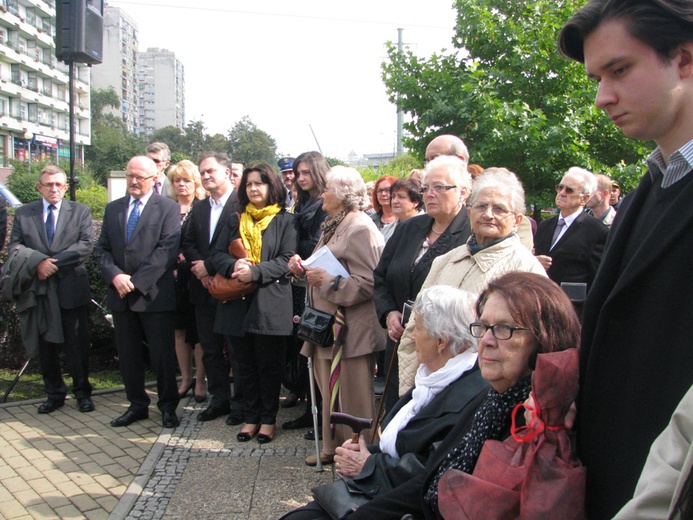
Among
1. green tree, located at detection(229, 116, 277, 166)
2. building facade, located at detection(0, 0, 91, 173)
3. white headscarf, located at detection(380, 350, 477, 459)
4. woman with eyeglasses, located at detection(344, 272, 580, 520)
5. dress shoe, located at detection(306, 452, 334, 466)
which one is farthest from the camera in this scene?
green tree, located at detection(229, 116, 277, 166)

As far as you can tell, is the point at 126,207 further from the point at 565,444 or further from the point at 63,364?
the point at 565,444

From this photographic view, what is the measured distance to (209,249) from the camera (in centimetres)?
546

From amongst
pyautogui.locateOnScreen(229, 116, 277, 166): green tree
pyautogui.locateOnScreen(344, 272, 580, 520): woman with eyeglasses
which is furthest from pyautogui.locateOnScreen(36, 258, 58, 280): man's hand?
pyautogui.locateOnScreen(229, 116, 277, 166): green tree

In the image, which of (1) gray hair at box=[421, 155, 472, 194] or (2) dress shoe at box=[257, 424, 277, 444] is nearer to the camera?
(1) gray hair at box=[421, 155, 472, 194]

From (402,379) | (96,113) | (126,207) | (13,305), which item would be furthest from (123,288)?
(96,113)

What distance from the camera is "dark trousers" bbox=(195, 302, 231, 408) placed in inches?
220

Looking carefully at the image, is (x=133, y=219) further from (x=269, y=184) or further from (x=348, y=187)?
(x=348, y=187)

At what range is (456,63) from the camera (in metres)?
12.7

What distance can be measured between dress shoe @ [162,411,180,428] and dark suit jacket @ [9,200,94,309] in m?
1.35

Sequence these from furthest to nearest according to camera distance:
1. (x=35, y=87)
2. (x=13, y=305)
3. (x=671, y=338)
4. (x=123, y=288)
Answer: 1. (x=35, y=87)
2. (x=13, y=305)
3. (x=123, y=288)
4. (x=671, y=338)

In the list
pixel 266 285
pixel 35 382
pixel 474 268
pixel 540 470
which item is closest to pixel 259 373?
pixel 266 285

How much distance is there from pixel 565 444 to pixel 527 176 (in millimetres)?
10497

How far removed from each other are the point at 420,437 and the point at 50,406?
4.27m

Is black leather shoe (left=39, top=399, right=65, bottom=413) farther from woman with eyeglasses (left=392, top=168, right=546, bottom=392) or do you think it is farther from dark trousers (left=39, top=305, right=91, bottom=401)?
woman with eyeglasses (left=392, top=168, right=546, bottom=392)
